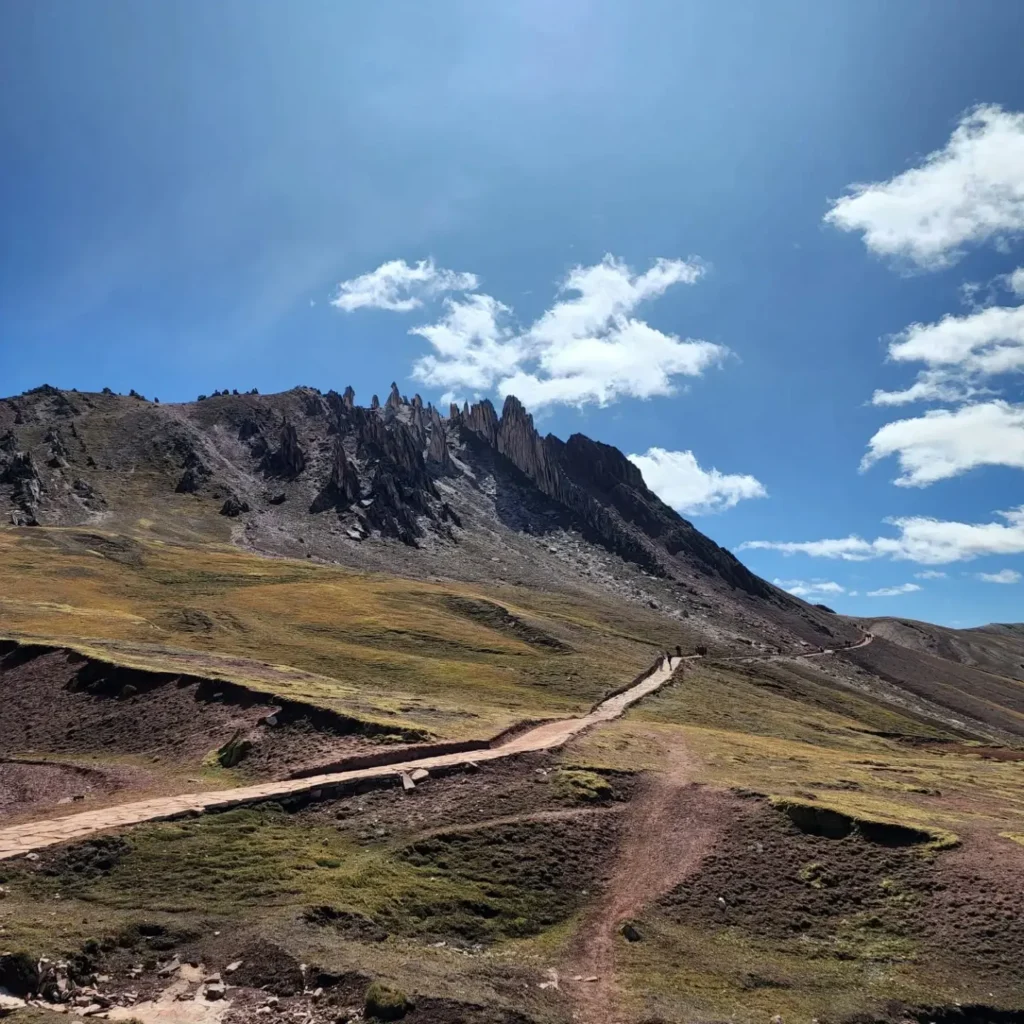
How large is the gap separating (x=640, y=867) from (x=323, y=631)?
74434mm

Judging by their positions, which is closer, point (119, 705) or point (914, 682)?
point (119, 705)

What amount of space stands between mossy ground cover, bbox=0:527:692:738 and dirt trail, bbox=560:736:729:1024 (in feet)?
38.6

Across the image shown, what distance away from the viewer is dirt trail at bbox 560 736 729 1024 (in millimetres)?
20031

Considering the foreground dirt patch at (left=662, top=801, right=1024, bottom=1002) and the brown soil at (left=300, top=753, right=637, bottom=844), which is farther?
the brown soil at (left=300, top=753, right=637, bottom=844)

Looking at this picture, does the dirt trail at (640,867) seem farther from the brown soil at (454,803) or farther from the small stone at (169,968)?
the small stone at (169,968)

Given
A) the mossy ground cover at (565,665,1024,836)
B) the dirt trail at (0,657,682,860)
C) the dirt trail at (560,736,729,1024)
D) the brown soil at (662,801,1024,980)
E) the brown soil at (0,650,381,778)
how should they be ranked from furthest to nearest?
1. the brown soil at (0,650,381,778)
2. the mossy ground cover at (565,665,1024,836)
3. the dirt trail at (0,657,682,860)
4. the brown soil at (662,801,1024,980)
5. the dirt trail at (560,736,729,1024)

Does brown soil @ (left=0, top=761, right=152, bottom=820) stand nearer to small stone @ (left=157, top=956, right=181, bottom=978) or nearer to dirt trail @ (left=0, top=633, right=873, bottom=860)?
dirt trail @ (left=0, top=633, right=873, bottom=860)

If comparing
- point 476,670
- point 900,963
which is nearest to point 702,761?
point 900,963

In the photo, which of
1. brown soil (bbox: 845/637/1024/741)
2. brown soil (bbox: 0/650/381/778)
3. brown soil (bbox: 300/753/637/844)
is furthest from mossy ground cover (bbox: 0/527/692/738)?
brown soil (bbox: 845/637/1024/741)

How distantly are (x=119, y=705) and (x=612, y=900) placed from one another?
3380cm

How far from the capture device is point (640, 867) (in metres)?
28.5

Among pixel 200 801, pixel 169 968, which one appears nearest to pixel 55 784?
pixel 200 801

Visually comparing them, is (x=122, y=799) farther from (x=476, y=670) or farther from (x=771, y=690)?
(x=771, y=690)

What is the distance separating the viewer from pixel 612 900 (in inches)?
1027
